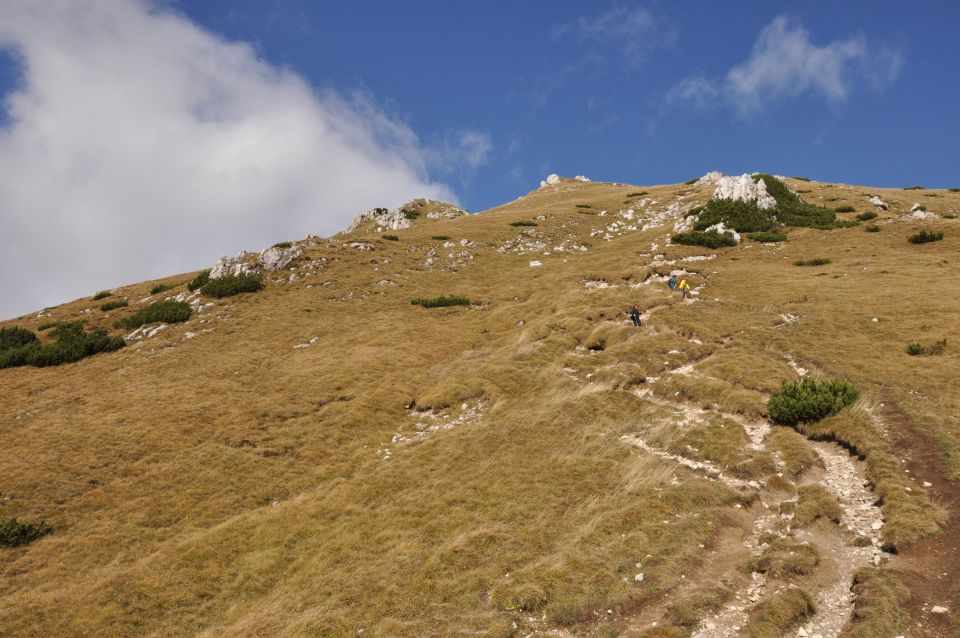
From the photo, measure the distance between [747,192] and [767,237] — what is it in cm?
812

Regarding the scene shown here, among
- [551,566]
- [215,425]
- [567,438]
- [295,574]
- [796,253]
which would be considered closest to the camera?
[551,566]

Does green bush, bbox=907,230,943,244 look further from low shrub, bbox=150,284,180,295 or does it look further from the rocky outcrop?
low shrub, bbox=150,284,180,295

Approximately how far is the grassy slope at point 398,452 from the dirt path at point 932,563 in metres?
0.70

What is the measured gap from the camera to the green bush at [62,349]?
28.4 metres

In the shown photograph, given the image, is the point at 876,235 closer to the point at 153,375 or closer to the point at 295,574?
the point at 295,574

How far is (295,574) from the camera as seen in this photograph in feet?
43.2

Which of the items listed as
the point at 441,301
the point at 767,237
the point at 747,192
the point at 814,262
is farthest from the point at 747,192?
the point at 441,301

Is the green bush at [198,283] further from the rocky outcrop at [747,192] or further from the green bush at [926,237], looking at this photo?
the green bush at [926,237]

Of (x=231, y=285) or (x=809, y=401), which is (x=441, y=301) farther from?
(x=809, y=401)

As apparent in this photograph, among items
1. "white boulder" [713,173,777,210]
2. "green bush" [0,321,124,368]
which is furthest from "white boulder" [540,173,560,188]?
"green bush" [0,321,124,368]

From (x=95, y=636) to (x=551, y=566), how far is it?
11.4 m

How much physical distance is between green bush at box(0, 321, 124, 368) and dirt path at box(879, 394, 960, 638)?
3821 cm

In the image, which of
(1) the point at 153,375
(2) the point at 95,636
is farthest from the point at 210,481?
(1) the point at 153,375

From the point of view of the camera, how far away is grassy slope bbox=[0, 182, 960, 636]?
38.9ft
